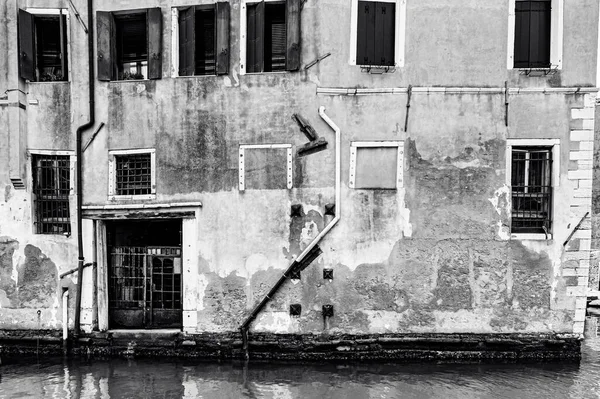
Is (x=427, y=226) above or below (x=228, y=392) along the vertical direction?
above

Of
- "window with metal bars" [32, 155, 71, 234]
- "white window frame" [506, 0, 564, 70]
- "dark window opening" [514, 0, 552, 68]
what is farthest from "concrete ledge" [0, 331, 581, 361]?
"dark window opening" [514, 0, 552, 68]

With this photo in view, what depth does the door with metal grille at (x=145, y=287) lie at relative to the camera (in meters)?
11.3

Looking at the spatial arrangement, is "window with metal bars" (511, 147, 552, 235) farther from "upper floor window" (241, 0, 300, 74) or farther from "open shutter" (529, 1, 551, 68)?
"upper floor window" (241, 0, 300, 74)

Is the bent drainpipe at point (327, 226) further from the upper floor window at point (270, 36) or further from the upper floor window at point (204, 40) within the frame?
the upper floor window at point (204, 40)

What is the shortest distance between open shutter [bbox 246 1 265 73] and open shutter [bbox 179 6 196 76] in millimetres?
1228

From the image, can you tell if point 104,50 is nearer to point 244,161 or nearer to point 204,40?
point 204,40

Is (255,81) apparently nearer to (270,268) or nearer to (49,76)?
(270,268)

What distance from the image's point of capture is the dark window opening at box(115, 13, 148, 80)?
1124 cm

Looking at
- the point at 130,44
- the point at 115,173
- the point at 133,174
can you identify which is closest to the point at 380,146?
the point at 133,174

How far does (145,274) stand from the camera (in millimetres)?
11398

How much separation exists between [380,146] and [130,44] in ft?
20.9

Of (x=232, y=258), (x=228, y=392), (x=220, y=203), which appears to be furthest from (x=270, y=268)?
(x=228, y=392)

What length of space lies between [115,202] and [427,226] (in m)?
7.03

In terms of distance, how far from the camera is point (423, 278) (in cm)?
1028
